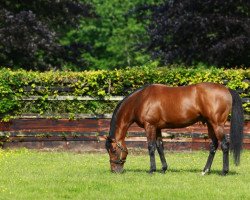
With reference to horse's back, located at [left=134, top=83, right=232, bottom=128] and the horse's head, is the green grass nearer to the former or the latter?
the horse's head

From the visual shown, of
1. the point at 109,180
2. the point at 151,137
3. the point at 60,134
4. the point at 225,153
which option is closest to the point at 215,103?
the point at 225,153

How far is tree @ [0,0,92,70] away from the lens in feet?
116

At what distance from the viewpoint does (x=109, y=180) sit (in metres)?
16.2

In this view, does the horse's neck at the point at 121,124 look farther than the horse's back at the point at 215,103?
Yes

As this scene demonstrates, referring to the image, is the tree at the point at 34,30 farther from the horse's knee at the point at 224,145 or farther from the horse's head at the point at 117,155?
the horse's knee at the point at 224,145

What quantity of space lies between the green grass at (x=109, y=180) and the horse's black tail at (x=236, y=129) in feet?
1.67

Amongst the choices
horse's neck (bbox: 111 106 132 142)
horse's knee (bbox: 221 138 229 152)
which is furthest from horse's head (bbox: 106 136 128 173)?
horse's knee (bbox: 221 138 229 152)

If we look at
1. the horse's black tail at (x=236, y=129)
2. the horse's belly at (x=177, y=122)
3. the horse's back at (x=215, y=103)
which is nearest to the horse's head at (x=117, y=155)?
the horse's belly at (x=177, y=122)

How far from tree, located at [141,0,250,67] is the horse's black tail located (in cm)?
1631

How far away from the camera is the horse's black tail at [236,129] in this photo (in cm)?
1753

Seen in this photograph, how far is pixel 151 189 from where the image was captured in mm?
14898

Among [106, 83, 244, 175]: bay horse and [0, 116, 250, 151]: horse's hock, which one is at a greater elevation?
[106, 83, 244, 175]: bay horse

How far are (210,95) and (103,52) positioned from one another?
47.6 meters

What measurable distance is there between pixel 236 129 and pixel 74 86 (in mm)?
→ 8037
